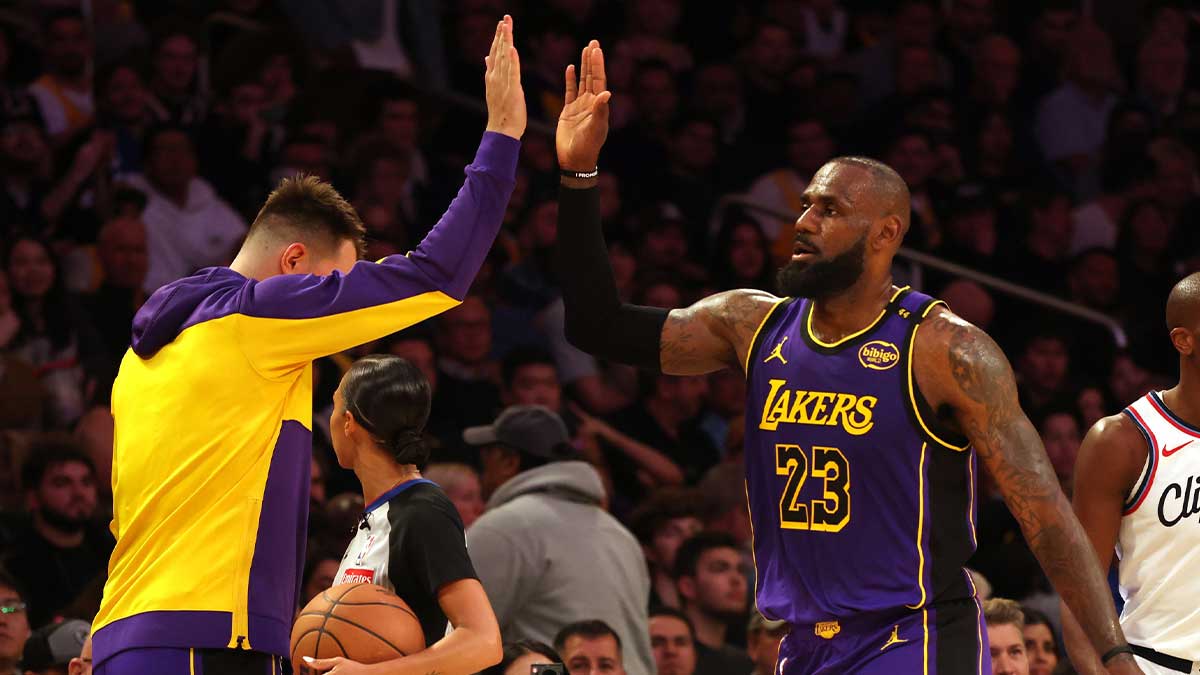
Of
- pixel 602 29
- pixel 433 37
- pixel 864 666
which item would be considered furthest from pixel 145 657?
pixel 602 29

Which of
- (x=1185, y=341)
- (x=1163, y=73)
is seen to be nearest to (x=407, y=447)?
(x=1185, y=341)

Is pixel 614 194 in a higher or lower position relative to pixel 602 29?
lower

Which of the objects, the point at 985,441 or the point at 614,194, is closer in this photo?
the point at 985,441

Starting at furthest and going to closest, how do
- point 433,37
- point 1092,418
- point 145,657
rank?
point 433,37 → point 1092,418 → point 145,657

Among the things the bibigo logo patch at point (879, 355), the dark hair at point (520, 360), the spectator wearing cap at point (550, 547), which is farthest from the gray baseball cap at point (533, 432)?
the bibigo logo patch at point (879, 355)

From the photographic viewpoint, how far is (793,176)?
12.9m

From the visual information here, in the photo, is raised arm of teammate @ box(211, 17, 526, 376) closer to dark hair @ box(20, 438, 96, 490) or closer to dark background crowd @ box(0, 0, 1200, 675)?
dark background crowd @ box(0, 0, 1200, 675)

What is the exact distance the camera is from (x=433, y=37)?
12594mm

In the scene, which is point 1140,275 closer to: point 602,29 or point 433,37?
point 602,29

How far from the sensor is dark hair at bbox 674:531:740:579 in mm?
8617

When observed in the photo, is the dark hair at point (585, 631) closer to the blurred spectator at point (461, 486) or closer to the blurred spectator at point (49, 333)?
the blurred spectator at point (461, 486)

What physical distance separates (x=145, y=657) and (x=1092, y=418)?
26.9ft

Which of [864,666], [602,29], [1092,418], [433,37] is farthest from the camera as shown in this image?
[602,29]

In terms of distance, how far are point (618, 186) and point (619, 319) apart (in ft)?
22.9
